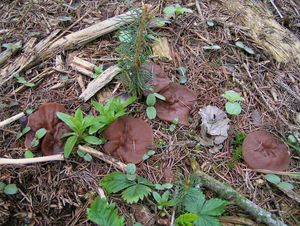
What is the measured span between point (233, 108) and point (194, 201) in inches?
32.7

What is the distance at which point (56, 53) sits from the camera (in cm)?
298

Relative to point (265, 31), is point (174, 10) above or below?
above

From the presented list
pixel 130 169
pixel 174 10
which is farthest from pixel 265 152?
pixel 174 10

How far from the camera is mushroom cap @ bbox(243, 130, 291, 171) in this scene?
8.37 feet

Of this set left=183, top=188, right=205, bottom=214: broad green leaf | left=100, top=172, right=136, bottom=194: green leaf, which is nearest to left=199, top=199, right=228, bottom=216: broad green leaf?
left=183, top=188, right=205, bottom=214: broad green leaf

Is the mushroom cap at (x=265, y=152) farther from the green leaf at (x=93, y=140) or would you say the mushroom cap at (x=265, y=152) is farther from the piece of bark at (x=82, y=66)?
the piece of bark at (x=82, y=66)

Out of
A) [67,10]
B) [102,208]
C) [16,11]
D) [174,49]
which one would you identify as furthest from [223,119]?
[16,11]

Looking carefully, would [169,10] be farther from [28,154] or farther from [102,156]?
[28,154]

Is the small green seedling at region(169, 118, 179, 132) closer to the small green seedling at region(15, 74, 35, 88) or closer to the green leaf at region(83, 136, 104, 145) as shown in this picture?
the green leaf at region(83, 136, 104, 145)

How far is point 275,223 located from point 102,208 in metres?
1.07

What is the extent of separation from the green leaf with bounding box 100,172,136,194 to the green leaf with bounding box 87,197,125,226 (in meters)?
0.10

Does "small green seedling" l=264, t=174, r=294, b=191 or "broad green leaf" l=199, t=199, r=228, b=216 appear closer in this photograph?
"broad green leaf" l=199, t=199, r=228, b=216

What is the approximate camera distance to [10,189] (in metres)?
2.33

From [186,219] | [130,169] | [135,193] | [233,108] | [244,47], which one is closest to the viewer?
[186,219]
